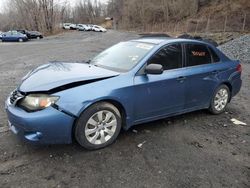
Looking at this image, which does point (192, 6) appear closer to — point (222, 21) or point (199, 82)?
point (222, 21)

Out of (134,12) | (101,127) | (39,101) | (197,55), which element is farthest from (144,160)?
(134,12)

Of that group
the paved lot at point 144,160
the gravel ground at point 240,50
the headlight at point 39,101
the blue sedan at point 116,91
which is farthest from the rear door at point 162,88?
the gravel ground at point 240,50

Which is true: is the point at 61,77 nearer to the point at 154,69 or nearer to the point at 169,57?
the point at 154,69

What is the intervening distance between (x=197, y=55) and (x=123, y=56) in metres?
1.44

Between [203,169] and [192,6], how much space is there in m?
52.1

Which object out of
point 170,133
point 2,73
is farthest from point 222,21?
point 170,133

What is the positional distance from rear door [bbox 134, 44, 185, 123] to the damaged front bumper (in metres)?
1.18

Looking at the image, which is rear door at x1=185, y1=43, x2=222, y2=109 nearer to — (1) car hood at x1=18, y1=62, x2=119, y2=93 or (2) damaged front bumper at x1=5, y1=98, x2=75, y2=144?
(1) car hood at x1=18, y1=62, x2=119, y2=93

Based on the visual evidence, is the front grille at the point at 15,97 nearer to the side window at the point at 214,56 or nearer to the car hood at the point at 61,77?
the car hood at the point at 61,77

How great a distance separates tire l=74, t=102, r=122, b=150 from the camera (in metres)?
3.88

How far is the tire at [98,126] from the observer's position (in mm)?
3883

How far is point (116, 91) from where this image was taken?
A: 4098mm

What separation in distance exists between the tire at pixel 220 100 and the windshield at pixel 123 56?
185 centimetres

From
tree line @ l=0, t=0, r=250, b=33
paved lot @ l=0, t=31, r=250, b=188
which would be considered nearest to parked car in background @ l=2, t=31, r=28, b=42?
tree line @ l=0, t=0, r=250, b=33
